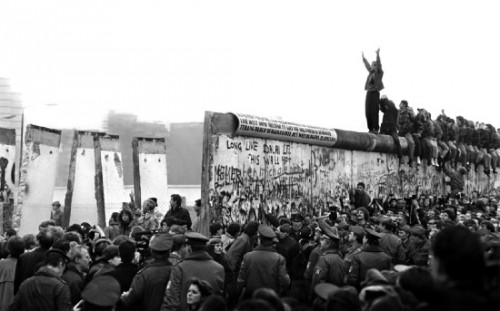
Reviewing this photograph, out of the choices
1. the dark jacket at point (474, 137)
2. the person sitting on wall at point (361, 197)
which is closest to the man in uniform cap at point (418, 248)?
the person sitting on wall at point (361, 197)

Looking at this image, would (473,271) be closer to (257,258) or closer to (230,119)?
(257,258)

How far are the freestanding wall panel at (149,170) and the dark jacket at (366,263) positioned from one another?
462 inches

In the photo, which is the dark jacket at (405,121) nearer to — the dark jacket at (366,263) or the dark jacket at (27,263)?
the dark jacket at (366,263)

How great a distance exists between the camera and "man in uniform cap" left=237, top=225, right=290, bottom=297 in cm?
1119

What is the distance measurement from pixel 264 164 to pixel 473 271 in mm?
15210

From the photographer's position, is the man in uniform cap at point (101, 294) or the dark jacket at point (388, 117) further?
the dark jacket at point (388, 117)

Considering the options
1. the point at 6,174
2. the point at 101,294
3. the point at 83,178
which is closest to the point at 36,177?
the point at 6,174

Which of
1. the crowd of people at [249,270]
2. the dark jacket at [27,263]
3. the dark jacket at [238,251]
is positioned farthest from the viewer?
the dark jacket at [238,251]

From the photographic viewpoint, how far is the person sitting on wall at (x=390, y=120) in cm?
2889

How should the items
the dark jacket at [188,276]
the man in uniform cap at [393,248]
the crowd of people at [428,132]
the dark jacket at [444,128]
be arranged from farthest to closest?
the dark jacket at [444,128] < the crowd of people at [428,132] < the man in uniform cap at [393,248] < the dark jacket at [188,276]

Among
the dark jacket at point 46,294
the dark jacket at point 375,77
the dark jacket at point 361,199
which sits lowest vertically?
the dark jacket at point 46,294

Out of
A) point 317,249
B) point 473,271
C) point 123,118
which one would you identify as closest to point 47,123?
point 123,118

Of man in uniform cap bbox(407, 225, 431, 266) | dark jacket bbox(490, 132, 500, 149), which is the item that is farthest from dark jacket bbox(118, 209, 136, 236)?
dark jacket bbox(490, 132, 500, 149)

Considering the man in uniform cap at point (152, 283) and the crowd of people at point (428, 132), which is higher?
the crowd of people at point (428, 132)
